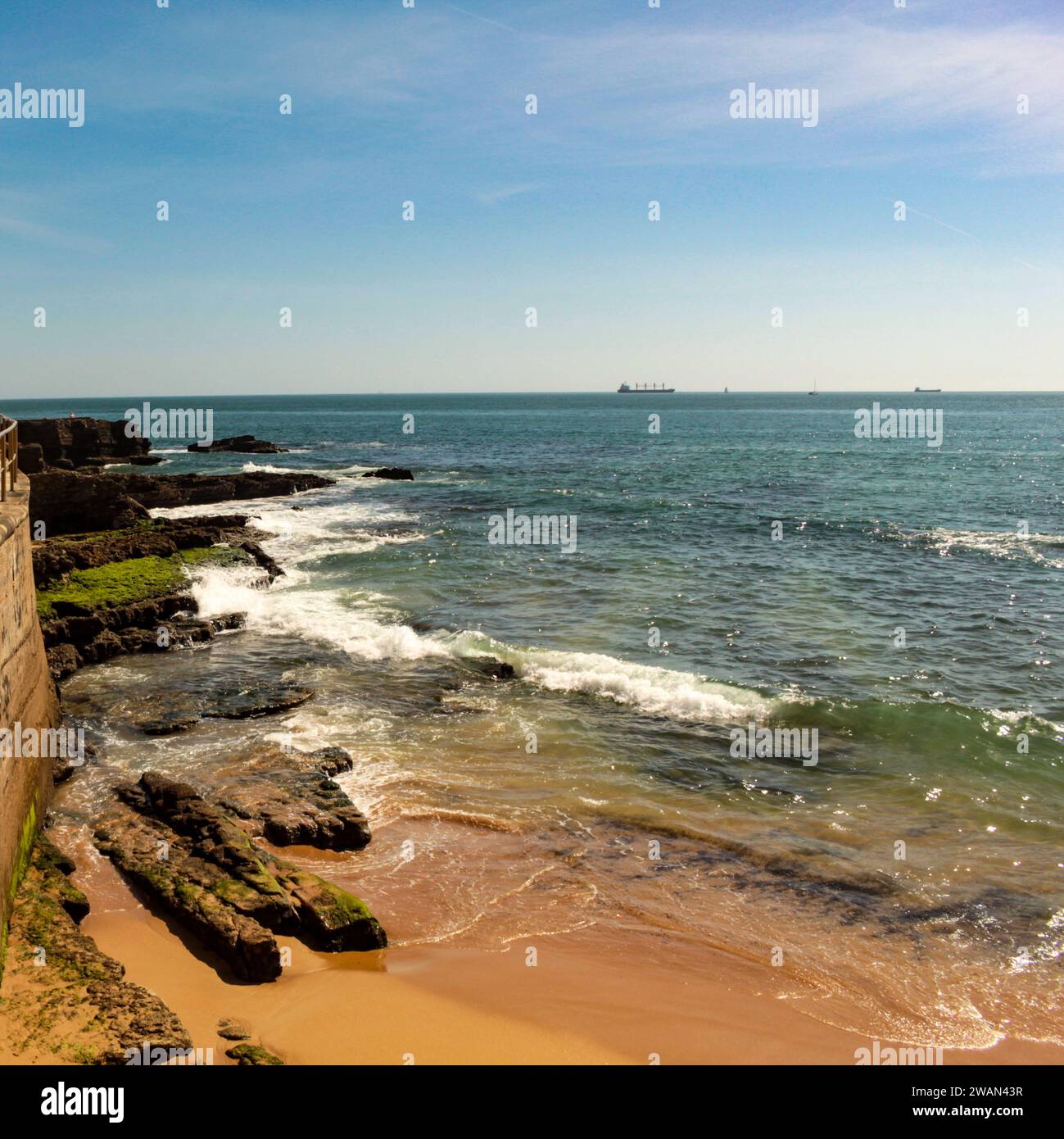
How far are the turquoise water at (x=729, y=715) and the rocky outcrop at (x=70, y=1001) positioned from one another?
298 cm

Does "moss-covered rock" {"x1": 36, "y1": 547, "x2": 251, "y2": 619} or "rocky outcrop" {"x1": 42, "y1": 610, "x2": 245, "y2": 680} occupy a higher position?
"moss-covered rock" {"x1": 36, "y1": 547, "x2": 251, "y2": 619}

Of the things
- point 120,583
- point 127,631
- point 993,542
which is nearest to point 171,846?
point 127,631

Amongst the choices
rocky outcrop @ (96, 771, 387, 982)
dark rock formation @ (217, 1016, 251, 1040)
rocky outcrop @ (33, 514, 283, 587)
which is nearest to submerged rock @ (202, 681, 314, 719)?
rocky outcrop @ (96, 771, 387, 982)

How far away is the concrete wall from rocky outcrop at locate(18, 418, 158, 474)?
159ft

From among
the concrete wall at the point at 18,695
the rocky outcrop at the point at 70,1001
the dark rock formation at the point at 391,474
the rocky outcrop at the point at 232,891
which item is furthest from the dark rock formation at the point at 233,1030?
the dark rock formation at the point at 391,474

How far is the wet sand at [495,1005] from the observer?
729cm

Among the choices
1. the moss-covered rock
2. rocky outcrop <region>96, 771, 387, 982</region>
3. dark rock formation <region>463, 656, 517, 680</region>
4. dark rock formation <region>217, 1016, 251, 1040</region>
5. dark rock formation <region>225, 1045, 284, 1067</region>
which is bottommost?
dark rock formation <region>217, 1016, 251, 1040</region>

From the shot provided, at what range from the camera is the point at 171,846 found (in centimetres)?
992

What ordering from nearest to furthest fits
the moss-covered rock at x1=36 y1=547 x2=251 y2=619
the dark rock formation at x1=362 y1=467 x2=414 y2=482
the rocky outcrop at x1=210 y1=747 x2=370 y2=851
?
the rocky outcrop at x1=210 y1=747 x2=370 y2=851, the moss-covered rock at x1=36 y1=547 x2=251 y2=619, the dark rock formation at x1=362 y1=467 x2=414 y2=482

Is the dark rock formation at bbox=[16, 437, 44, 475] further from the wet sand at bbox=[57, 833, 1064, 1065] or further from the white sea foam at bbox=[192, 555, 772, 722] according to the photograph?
the wet sand at bbox=[57, 833, 1064, 1065]

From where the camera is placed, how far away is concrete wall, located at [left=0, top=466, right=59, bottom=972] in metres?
8.31

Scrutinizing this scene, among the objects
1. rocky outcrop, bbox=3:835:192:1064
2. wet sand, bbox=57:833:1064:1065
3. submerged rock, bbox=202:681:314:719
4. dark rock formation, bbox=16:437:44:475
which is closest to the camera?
rocky outcrop, bbox=3:835:192:1064

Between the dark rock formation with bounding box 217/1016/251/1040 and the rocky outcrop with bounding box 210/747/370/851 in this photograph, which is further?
the rocky outcrop with bounding box 210/747/370/851

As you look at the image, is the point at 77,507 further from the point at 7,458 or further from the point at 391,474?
the point at 391,474
